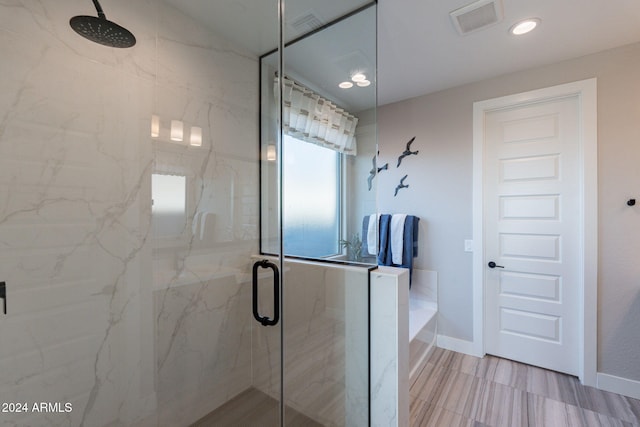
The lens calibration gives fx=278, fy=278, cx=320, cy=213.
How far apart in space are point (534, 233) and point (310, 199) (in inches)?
77.7

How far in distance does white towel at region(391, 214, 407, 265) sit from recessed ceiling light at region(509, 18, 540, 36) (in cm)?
162

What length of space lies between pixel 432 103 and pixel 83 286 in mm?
3011

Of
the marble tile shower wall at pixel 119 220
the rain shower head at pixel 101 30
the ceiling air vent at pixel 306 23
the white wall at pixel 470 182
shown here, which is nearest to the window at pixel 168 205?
the marble tile shower wall at pixel 119 220

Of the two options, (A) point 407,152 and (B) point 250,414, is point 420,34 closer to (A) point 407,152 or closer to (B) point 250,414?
(A) point 407,152

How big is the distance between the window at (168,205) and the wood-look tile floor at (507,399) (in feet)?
6.22

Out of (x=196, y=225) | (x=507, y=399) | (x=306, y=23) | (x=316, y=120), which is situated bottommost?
(x=507, y=399)

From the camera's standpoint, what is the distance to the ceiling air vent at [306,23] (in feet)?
5.22

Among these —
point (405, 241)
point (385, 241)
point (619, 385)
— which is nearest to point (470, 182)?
point (405, 241)

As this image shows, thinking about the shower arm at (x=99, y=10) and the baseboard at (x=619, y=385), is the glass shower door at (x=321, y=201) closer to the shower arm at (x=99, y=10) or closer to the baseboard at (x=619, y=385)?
the shower arm at (x=99, y=10)

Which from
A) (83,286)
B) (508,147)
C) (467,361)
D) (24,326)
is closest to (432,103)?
(508,147)

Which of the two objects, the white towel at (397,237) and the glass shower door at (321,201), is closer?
the glass shower door at (321,201)

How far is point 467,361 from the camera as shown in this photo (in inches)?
97.3

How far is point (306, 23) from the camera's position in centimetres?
162

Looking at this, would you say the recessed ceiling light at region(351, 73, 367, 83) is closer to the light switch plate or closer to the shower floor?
the light switch plate
